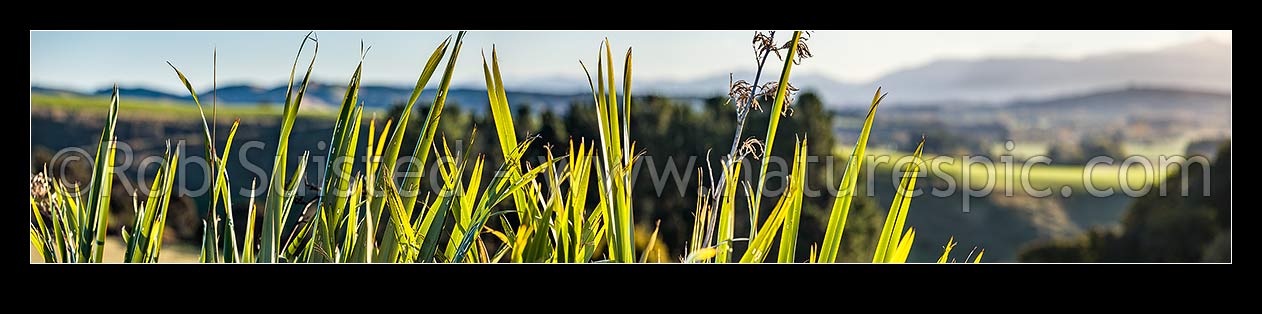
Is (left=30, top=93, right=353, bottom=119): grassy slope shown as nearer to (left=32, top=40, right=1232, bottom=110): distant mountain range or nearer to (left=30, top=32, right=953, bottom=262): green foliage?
(left=32, top=40, right=1232, bottom=110): distant mountain range

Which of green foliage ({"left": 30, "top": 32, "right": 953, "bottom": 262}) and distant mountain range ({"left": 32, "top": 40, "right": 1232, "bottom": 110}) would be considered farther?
distant mountain range ({"left": 32, "top": 40, "right": 1232, "bottom": 110})

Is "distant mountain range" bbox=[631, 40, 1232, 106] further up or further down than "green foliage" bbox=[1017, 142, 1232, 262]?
further up

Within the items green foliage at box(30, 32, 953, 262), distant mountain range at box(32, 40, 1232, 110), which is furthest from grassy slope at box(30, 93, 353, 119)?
green foliage at box(30, 32, 953, 262)

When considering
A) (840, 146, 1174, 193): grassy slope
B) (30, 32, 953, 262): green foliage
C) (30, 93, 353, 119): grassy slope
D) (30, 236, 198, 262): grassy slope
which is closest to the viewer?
(30, 32, 953, 262): green foliage

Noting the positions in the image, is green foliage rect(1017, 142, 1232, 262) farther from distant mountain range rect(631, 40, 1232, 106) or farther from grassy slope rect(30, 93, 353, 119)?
grassy slope rect(30, 93, 353, 119)

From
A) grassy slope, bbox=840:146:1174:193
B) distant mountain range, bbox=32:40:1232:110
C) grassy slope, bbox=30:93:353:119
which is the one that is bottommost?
grassy slope, bbox=840:146:1174:193

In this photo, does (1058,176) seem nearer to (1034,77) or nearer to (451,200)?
(1034,77)

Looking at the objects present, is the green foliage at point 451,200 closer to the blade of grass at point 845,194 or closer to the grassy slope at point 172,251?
the blade of grass at point 845,194

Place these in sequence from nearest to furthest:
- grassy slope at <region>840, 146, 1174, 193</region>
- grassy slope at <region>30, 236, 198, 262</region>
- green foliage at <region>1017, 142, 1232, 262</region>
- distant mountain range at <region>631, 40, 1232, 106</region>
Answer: grassy slope at <region>30, 236, 198, 262</region>
green foliage at <region>1017, 142, 1232, 262</region>
distant mountain range at <region>631, 40, 1232, 106</region>
grassy slope at <region>840, 146, 1174, 193</region>

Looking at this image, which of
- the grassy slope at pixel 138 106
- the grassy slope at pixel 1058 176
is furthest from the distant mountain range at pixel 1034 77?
the grassy slope at pixel 1058 176

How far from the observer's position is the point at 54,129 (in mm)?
18078

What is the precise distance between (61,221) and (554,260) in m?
0.59
